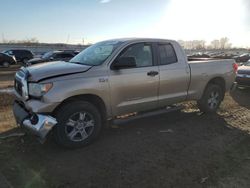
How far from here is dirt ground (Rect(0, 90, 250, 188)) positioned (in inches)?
148

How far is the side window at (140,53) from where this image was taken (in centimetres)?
540

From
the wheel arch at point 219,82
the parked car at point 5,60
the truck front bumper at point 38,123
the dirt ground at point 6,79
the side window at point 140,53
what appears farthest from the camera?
the parked car at point 5,60

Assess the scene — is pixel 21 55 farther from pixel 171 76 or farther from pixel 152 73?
pixel 152 73

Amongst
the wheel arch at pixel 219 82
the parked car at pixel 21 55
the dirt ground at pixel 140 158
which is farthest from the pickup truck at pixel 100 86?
the parked car at pixel 21 55

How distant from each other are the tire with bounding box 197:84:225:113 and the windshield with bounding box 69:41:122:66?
2.92 meters

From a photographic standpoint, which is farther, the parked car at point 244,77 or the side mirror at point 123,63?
the parked car at point 244,77

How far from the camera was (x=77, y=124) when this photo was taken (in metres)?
4.73

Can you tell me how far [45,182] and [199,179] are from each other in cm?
213

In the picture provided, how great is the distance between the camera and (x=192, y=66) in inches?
254

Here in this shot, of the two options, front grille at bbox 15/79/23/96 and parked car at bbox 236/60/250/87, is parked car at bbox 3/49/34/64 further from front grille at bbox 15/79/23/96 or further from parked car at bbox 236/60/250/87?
front grille at bbox 15/79/23/96

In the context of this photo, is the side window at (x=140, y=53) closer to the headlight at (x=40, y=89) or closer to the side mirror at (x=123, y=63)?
the side mirror at (x=123, y=63)

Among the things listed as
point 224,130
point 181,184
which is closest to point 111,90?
point 181,184

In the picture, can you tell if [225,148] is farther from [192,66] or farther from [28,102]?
[28,102]

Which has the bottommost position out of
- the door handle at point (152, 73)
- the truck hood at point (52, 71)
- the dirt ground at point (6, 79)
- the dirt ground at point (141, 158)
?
the dirt ground at point (141, 158)
